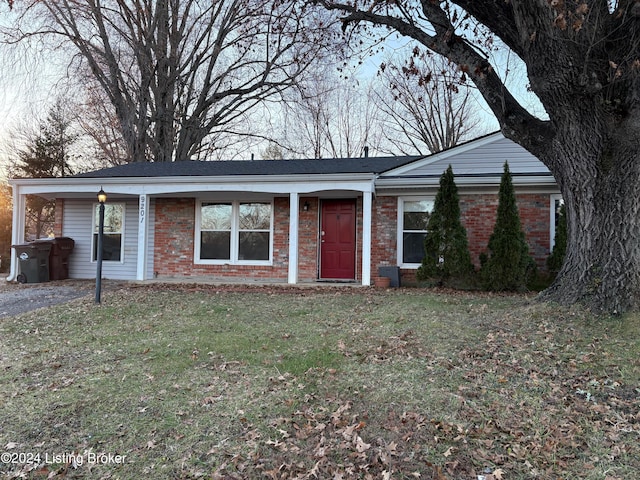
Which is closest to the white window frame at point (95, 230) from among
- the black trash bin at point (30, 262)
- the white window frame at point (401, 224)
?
the black trash bin at point (30, 262)

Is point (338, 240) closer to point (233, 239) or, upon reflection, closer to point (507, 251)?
point (233, 239)

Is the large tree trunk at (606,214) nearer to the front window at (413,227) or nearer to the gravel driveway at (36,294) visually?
the front window at (413,227)

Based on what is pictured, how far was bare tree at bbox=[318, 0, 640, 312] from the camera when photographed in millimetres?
4184

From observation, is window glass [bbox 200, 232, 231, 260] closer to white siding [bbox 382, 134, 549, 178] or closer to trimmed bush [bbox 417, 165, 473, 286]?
white siding [bbox 382, 134, 549, 178]

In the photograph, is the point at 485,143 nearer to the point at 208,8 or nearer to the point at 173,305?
the point at 173,305

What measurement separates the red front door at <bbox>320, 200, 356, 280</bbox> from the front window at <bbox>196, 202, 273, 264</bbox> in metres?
1.47

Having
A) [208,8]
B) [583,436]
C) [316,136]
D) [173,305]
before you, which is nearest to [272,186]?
[173,305]

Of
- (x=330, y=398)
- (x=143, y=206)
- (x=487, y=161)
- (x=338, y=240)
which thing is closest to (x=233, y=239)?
(x=143, y=206)

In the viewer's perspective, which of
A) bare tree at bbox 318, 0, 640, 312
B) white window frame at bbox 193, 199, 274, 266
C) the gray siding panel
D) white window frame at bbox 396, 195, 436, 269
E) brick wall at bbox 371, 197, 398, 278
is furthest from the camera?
white window frame at bbox 193, 199, 274, 266

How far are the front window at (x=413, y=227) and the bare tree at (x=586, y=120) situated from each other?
4321mm

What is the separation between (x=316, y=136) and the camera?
2489 cm

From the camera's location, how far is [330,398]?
308cm

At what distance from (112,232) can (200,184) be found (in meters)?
3.57

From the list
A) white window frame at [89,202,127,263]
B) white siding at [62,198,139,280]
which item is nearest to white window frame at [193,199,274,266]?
white siding at [62,198,139,280]
